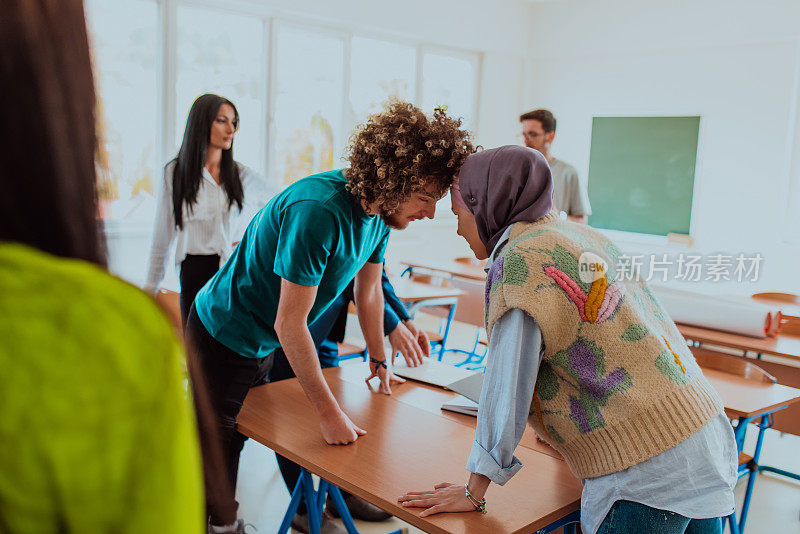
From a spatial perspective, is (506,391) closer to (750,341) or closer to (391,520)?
(391,520)

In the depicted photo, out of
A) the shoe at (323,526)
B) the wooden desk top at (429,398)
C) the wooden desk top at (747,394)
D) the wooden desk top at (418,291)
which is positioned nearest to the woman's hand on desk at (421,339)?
the wooden desk top at (429,398)

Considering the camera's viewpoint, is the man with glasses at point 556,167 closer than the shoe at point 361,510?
No

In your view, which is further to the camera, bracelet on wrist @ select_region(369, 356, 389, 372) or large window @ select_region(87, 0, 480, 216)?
large window @ select_region(87, 0, 480, 216)

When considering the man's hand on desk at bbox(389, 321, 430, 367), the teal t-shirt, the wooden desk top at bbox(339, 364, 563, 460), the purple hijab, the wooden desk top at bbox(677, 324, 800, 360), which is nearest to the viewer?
the purple hijab

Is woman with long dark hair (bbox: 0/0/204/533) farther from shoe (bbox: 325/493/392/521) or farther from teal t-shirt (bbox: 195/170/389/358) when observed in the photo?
shoe (bbox: 325/493/392/521)

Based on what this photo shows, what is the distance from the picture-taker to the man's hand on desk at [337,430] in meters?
1.79

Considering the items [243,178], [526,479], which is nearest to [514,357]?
[526,479]

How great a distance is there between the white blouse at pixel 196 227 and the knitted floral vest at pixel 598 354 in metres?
2.46

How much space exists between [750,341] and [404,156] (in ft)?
7.86

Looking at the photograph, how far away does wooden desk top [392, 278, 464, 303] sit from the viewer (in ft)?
13.6

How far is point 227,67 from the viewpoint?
6.04m

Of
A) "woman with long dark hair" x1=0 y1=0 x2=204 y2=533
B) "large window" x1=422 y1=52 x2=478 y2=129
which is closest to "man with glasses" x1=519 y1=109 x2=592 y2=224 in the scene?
"large window" x1=422 y1=52 x2=478 y2=129

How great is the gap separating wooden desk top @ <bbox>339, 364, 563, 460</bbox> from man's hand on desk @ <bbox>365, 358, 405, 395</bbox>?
0.02m

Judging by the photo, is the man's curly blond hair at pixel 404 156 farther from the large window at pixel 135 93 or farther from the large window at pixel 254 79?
the large window at pixel 135 93
